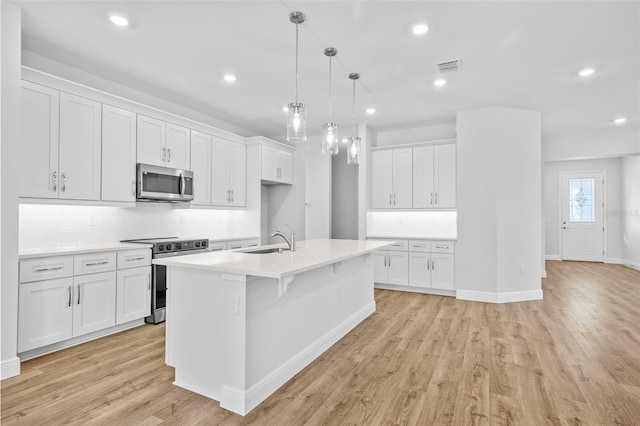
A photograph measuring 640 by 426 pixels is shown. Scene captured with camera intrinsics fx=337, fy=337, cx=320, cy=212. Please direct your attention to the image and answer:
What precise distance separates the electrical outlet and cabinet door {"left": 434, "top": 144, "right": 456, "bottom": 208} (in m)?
4.27

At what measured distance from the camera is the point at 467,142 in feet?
16.9

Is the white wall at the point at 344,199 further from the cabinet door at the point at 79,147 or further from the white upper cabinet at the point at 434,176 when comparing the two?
the cabinet door at the point at 79,147

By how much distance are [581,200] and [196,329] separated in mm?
9719

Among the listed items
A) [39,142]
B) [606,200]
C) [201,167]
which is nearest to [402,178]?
[201,167]

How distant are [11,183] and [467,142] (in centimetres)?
537

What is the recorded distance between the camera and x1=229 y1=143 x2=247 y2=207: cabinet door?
18.0 feet

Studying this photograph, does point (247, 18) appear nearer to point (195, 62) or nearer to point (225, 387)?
point (195, 62)

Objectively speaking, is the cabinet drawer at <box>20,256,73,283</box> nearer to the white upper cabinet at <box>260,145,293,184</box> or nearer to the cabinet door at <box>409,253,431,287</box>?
the white upper cabinet at <box>260,145,293,184</box>

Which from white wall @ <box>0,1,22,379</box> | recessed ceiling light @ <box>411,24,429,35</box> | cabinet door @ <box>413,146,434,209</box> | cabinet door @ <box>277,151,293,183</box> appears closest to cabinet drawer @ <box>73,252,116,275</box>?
white wall @ <box>0,1,22,379</box>

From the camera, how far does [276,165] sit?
244 inches

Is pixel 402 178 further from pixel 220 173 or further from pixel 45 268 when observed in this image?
pixel 45 268

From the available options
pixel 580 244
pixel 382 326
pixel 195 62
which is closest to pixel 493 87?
pixel 382 326

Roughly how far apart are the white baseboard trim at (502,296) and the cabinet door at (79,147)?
511 centimetres

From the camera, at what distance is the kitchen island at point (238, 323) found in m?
2.17
